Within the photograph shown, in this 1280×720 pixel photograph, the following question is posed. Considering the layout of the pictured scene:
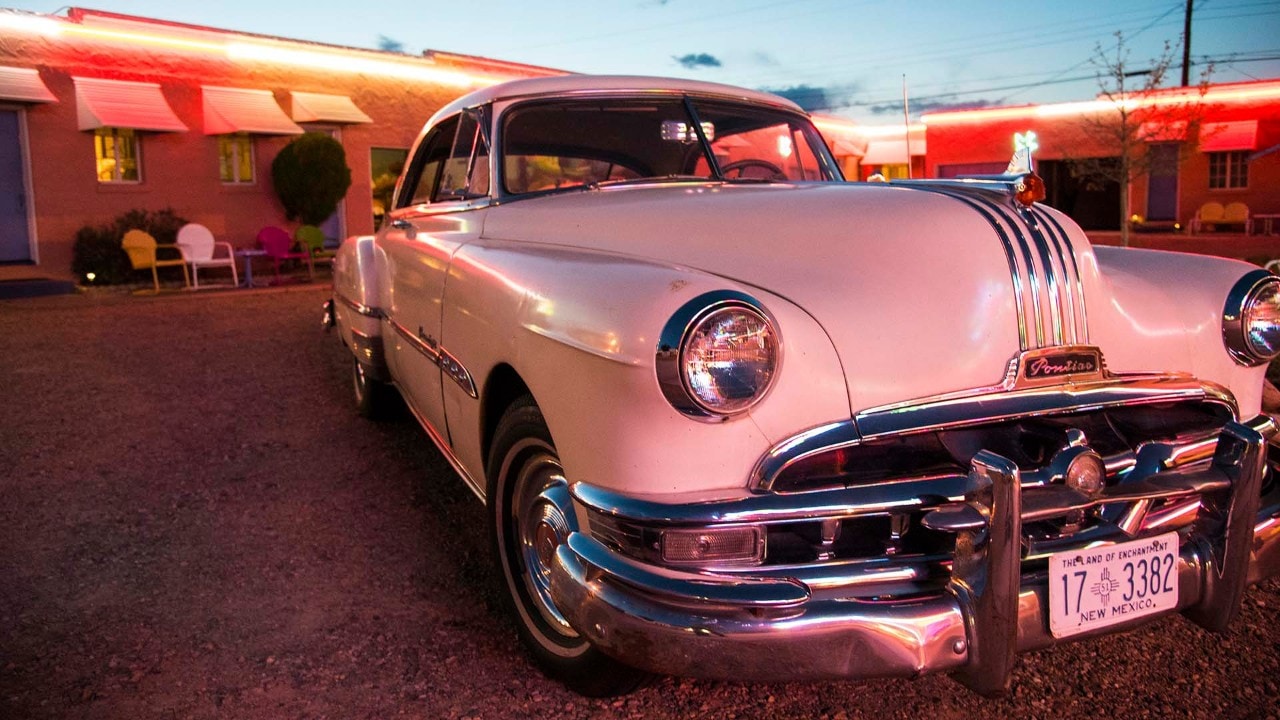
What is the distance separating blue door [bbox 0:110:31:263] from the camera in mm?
13781

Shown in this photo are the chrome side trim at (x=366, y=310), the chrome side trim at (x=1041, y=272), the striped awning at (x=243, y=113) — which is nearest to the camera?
the chrome side trim at (x=1041, y=272)

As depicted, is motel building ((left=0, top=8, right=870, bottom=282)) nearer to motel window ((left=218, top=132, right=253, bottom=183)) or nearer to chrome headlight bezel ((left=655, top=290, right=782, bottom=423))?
motel window ((left=218, top=132, right=253, bottom=183))

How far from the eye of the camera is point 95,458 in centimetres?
474

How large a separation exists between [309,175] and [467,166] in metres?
13.4

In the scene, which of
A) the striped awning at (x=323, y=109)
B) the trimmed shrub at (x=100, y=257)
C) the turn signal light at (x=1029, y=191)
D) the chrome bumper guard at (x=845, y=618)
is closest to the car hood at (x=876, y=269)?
the turn signal light at (x=1029, y=191)

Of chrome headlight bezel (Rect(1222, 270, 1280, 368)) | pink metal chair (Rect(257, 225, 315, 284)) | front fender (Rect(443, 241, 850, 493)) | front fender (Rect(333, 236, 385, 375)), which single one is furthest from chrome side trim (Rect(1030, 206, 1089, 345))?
pink metal chair (Rect(257, 225, 315, 284))

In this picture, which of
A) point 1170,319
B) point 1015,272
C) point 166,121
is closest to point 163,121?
point 166,121

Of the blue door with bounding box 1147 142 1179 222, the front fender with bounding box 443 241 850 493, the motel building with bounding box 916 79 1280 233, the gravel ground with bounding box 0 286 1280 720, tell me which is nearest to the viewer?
the front fender with bounding box 443 241 850 493

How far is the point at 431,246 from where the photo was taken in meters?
3.59

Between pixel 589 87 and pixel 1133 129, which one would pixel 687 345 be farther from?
pixel 1133 129

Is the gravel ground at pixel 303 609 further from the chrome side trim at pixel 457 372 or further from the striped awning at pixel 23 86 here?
the striped awning at pixel 23 86

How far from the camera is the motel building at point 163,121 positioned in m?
13.9

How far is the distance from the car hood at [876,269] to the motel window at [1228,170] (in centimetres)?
2761

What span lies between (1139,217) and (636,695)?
2876 centimetres
